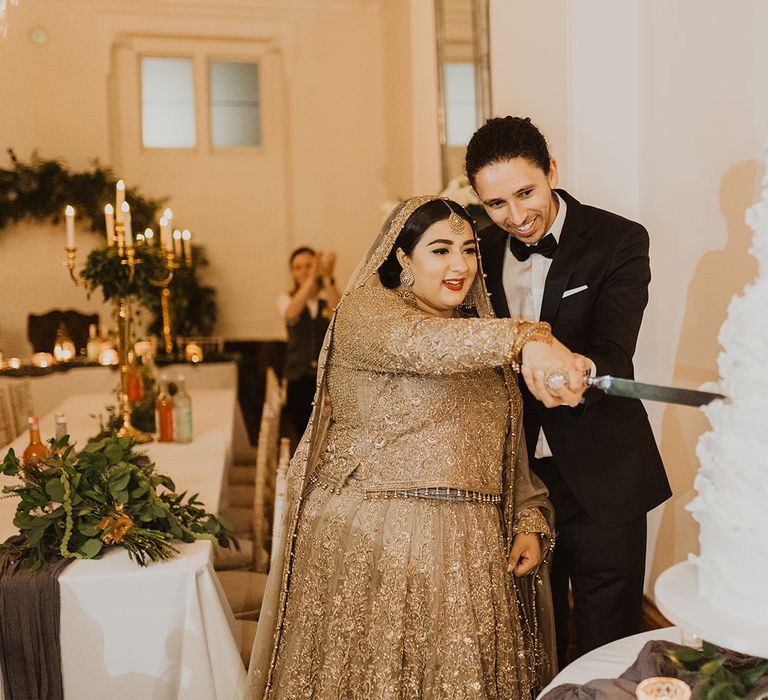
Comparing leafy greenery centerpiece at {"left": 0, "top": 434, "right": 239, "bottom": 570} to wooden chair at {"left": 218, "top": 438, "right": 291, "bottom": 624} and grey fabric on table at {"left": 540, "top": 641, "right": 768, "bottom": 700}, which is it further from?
grey fabric on table at {"left": 540, "top": 641, "right": 768, "bottom": 700}

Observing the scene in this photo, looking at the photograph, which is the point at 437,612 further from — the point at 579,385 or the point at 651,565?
the point at 651,565

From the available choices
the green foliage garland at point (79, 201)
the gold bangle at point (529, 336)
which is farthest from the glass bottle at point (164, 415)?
the green foliage garland at point (79, 201)

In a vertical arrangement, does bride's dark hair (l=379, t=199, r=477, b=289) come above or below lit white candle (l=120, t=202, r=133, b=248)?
below

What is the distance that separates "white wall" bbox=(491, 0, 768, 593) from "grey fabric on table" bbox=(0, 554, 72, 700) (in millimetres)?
1945

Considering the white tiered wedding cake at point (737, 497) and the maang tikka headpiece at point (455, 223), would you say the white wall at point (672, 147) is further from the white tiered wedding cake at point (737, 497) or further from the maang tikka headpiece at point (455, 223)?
the white tiered wedding cake at point (737, 497)

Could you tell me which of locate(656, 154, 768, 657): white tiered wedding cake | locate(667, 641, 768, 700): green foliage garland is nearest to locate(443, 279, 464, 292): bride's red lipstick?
locate(656, 154, 768, 657): white tiered wedding cake

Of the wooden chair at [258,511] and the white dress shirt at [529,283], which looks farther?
the wooden chair at [258,511]

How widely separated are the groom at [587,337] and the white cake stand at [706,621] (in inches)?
30.0

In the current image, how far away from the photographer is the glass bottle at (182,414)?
4.05m

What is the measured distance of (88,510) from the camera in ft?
7.55

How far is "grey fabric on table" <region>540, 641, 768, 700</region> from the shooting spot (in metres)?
1.42

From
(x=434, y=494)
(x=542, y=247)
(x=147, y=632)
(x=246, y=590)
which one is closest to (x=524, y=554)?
(x=434, y=494)

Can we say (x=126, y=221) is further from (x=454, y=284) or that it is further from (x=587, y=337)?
(x=587, y=337)

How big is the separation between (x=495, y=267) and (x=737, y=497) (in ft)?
4.23
